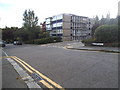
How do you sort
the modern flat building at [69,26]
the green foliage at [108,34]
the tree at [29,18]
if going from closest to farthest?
the green foliage at [108,34] → the tree at [29,18] → the modern flat building at [69,26]

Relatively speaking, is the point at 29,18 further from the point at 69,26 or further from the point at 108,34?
the point at 108,34

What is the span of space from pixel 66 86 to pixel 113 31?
1435 centimetres

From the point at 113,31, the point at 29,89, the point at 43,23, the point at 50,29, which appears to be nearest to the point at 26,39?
the point at 50,29

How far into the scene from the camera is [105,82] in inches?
145

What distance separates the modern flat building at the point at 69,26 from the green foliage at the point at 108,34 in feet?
112

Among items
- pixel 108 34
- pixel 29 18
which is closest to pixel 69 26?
pixel 29 18

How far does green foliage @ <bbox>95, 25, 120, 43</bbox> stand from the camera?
15.2 metres

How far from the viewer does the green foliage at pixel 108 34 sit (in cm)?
1520

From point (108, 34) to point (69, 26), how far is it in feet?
122

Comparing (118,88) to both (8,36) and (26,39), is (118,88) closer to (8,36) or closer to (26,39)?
(26,39)

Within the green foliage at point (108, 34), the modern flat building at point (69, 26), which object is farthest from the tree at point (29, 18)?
the green foliage at point (108, 34)

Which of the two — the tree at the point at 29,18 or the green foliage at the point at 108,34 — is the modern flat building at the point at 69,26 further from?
the green foliage at the point at 108,34

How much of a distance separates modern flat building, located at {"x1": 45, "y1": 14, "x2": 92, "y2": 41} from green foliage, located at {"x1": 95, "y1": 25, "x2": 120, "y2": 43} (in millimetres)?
34022

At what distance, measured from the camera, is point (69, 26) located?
52.2m
